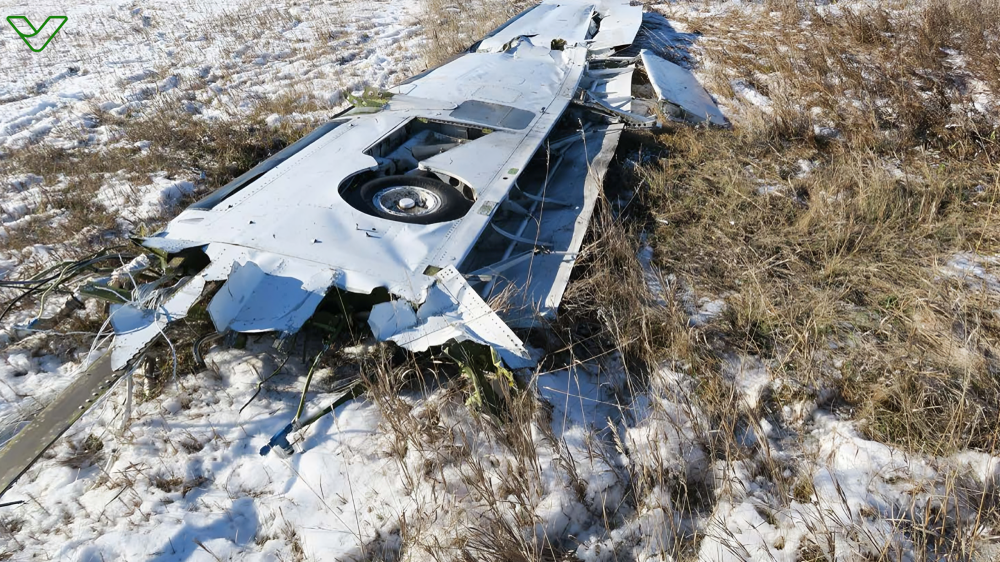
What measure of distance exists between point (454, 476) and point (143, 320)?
5.55 feet

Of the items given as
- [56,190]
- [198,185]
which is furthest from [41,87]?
[198,185]

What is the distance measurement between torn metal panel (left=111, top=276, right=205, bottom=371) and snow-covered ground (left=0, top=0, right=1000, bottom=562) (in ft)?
1.51

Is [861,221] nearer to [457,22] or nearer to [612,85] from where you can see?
[612,85]

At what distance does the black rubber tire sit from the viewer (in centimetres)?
318

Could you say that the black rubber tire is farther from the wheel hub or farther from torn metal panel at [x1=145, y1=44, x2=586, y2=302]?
torn metal panel at [x1=145, y1=44, x2=586, y2=302]

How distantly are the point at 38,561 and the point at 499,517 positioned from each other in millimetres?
1851

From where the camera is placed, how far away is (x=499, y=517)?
1922mm

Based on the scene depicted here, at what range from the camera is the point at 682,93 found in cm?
560

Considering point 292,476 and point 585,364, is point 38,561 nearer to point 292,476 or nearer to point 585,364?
point 292,476

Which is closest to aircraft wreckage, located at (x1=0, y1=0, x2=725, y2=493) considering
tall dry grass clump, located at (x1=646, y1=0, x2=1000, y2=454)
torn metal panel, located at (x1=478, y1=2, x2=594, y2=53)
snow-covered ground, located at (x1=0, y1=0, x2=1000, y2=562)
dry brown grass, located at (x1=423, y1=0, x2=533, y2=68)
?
snow-covered ground, located at (x1=0, y1=0, x2=1000, y2=562)

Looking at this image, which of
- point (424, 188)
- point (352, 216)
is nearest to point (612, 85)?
point (424, 188)

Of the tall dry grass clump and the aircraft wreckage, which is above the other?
the aircraft wreckage

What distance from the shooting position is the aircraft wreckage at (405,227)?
2510mm

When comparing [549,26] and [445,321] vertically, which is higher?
[549,26]
